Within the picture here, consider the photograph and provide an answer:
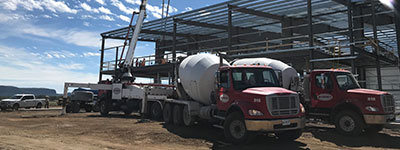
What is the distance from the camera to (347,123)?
1052cm

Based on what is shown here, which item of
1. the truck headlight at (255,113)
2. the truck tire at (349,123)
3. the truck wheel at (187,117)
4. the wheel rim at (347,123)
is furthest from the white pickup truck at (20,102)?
the wheel rim at (347,123)

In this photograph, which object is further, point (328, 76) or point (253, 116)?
point (328, 76)

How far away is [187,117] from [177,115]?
35.0 inches

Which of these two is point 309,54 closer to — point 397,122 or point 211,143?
point 397,122

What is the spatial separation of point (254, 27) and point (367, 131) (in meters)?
18.5

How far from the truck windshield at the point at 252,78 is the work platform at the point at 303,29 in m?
5.69

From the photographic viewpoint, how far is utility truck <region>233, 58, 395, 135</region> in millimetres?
9988

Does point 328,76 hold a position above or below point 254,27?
below

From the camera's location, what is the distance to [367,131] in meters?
10.9

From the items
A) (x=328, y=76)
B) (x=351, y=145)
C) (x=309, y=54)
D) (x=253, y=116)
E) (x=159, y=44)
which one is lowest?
(x=351, y=145)

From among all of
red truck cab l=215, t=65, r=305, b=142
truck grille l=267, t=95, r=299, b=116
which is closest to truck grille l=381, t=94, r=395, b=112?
red truck cab l=215, t=65, r=305, b=142

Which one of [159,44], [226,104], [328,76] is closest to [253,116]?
[226,104]

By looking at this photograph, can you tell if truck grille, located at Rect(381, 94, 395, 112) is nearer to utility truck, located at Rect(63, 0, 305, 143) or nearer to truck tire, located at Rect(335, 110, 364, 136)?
truck tire, located at Rect(335, 110, 364, 136)

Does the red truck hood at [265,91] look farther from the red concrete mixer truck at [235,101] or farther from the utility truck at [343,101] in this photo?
the utility truck at [343,101]
